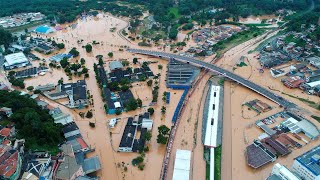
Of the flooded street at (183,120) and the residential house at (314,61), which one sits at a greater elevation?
the residential house at (314,61)

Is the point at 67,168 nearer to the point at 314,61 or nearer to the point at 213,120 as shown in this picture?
the point at 213,120

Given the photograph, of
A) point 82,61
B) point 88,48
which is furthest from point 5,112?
point 88,48

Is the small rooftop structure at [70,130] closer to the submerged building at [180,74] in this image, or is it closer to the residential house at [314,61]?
the submerged building at [180,74]

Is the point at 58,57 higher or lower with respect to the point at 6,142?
lower

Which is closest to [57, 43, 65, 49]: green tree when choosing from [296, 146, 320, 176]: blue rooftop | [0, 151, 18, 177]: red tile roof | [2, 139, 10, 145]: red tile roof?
[2, 139, 10, 145]: red tile roof

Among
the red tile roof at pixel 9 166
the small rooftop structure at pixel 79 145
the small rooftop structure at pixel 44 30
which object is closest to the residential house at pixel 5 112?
the small rooftop structure at pixel 79 145
